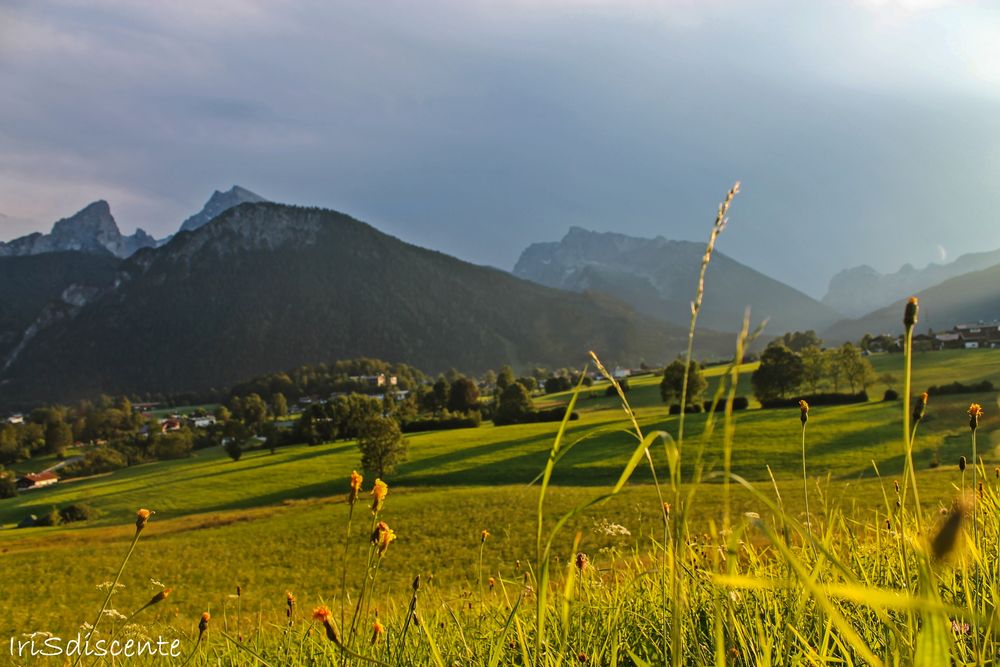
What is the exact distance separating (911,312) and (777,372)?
70.7 metres

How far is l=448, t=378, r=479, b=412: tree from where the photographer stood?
328ft

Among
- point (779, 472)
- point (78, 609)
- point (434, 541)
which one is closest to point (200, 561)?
point (78, 609)

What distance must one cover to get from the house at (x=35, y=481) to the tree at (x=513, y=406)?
215 ft

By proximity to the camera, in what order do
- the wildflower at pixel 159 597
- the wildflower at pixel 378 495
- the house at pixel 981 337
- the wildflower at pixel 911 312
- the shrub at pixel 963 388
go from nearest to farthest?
1. the wildflower at pixel 911 312
2. the wildflower at pixel 159 597
3. the wildflower at pixel 378 495
4. the shrub at pixel 963 388
5. the house at pixel 981 337

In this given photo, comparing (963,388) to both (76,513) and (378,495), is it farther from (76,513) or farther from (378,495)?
(76,513)

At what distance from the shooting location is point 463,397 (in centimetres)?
10000

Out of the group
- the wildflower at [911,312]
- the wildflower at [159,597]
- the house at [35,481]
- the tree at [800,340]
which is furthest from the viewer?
the tree at [800,340]

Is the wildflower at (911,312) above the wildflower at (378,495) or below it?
above

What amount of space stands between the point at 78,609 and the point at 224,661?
65.0 feet

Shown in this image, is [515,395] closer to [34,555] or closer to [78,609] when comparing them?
[34,555]

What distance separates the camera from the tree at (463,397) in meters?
100

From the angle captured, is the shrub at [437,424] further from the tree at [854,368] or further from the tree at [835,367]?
the tree at [854,368]

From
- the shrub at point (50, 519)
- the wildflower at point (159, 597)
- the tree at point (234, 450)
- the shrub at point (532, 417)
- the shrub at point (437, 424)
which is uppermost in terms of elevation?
the wildflower at point (159, 597)

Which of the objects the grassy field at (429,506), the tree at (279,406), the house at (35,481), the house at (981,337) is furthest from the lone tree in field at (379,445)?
the house at (981,337)
